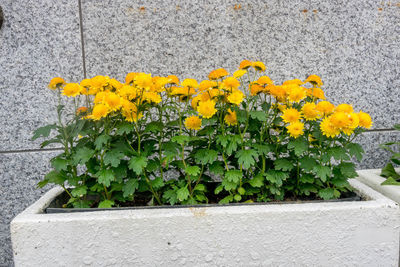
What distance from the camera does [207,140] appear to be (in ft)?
4.37

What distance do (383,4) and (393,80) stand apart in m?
0.46

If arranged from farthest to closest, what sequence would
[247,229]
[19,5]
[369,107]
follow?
[369,107]
[19,5]
[247,229]

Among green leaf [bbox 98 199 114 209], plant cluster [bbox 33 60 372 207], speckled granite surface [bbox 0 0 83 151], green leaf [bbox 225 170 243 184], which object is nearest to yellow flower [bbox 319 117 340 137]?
plant cluster [bbox 33 60 372 207]

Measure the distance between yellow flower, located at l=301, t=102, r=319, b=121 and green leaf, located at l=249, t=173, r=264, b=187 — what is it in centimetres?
28

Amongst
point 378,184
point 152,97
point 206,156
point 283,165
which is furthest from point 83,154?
point 378,184

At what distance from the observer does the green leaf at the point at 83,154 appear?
1168mm

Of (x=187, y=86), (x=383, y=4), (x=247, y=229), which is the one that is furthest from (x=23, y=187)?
(x=383, y=4)

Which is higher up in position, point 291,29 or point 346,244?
point 291,29

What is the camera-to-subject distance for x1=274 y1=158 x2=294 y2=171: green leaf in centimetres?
128

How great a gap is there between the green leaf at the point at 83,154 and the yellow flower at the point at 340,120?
2.82 ft

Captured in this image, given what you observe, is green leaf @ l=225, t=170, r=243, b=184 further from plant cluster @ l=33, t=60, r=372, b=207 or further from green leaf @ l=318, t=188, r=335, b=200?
green leaf @ l=318, t=188, r=335, b=200

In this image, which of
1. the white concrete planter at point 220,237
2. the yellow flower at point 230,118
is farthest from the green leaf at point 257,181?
the yellow flower at point 230,118

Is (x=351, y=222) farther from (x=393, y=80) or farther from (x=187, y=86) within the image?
(x=393, y=80)

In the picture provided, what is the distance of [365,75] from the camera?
201 centimetres
